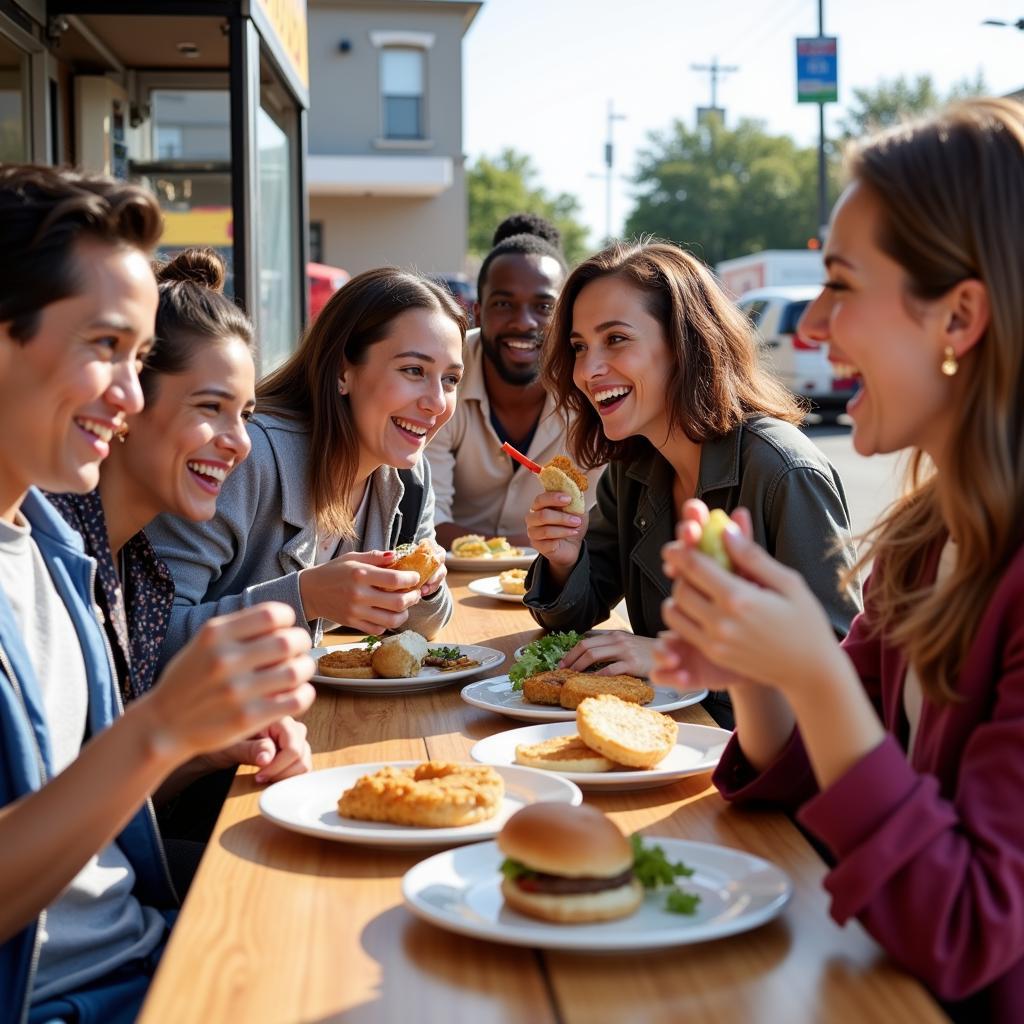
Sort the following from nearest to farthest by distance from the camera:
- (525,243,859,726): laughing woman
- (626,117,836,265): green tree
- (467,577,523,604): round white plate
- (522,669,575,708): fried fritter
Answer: (522,669,575,708): fried fritter → (525,243,859,726): laughing woman → (467,577,523,604): round white plate → (626,117,836,265): green tree

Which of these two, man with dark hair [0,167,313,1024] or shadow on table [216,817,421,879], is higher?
man with dark hair [0,167,313,1024]

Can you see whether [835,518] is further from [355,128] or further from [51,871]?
[355,128]

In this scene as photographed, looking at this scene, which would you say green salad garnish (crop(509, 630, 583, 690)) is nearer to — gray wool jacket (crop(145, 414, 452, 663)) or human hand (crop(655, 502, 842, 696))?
gray wool jacket (crop(145, 414, 452, 663))

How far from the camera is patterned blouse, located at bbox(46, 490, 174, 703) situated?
8.82 ft

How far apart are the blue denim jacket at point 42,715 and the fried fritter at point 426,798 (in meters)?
0.47

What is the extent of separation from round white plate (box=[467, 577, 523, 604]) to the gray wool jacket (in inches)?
23.2

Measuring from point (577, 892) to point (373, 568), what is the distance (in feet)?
5.48

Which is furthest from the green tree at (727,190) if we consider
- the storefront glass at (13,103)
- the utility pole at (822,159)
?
the storefront glass at (13,103)

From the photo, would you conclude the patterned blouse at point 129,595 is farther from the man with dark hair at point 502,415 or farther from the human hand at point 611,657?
the man with dark hair at point 502,415

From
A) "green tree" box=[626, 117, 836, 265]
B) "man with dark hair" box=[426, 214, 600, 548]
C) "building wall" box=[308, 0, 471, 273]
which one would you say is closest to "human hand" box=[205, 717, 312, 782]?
"man with dark hair" box=[426, 214, 600, 548]

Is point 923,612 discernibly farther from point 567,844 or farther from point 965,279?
point 567,844

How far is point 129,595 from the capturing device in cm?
304

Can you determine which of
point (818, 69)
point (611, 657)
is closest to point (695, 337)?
point (611, 657)

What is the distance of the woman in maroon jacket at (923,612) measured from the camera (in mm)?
1649
